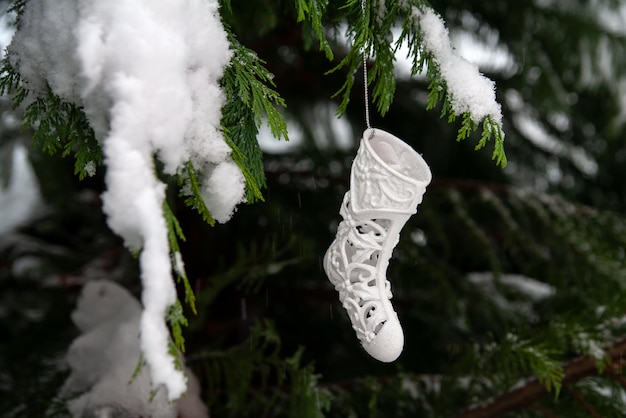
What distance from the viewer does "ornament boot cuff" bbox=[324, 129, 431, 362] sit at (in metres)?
0.79

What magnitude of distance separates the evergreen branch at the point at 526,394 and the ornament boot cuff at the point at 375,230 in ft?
1.70

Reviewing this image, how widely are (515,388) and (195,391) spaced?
2.16ft

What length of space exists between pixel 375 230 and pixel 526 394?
63cm

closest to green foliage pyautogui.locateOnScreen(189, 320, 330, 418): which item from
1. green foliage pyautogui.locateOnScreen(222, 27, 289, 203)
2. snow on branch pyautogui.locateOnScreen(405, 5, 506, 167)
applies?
green foliage pyautogui.locateOnScreen(222, 27, 289, 203)

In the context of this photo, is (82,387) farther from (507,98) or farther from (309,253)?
(507,98)

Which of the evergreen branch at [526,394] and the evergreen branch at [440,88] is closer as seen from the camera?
the evergreen branch at [440,88]

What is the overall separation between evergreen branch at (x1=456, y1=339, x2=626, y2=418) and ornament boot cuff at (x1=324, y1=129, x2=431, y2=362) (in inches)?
20.4

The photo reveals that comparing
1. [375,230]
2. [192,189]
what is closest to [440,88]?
[375,230]

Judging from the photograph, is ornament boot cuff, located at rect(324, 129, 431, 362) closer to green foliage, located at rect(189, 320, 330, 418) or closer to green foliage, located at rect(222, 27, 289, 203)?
green foliage, located at rect(222, 27, 289, 203)

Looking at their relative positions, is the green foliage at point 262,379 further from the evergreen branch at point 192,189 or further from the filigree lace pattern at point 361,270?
the evergreen branch at point 192,189

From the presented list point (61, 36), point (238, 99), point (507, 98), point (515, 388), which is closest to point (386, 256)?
point (238, 99)

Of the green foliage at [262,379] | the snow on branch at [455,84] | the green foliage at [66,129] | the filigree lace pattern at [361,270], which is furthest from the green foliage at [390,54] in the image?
the green foliage at [262,379]

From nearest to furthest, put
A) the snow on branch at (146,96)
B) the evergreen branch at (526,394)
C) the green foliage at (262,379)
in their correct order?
1. the snow on branch at (146,96)
2. the green foliage at (262,379)
3. the evergreen branch at (526,394)

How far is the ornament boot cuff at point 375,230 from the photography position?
793 millimetres
